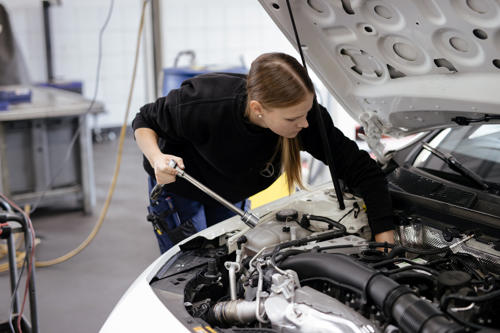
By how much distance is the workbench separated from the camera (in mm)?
4297

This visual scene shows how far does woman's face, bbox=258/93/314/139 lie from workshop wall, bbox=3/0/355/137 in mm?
5320

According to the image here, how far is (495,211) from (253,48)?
581cm

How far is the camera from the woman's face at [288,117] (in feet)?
5.72

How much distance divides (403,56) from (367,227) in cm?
60

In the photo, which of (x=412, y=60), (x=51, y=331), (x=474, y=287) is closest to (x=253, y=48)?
(x=51, y=331)

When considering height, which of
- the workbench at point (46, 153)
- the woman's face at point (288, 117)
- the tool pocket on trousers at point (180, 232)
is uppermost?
the woman's face at point (288, 117)

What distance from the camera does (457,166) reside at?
80.3 inches

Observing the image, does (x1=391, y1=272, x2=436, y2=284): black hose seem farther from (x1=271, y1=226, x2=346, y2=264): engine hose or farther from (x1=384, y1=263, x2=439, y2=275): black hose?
(x1=271, y1=226, x2=346, y2=264): engine hose

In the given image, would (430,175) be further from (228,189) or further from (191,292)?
(191,292)

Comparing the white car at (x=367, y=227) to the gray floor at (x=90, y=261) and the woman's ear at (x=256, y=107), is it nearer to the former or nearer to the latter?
the woman's ear at (x=256, y=107)

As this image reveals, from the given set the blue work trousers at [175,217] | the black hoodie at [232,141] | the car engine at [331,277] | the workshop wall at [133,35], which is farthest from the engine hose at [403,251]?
the workshop wall at [133,35]

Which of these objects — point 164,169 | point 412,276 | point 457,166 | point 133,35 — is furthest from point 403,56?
point 133,35

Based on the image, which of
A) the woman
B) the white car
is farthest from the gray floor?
the white car

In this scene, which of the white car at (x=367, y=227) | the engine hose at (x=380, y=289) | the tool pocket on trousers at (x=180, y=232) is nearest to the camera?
the engine hose at (x=380, y=289)
